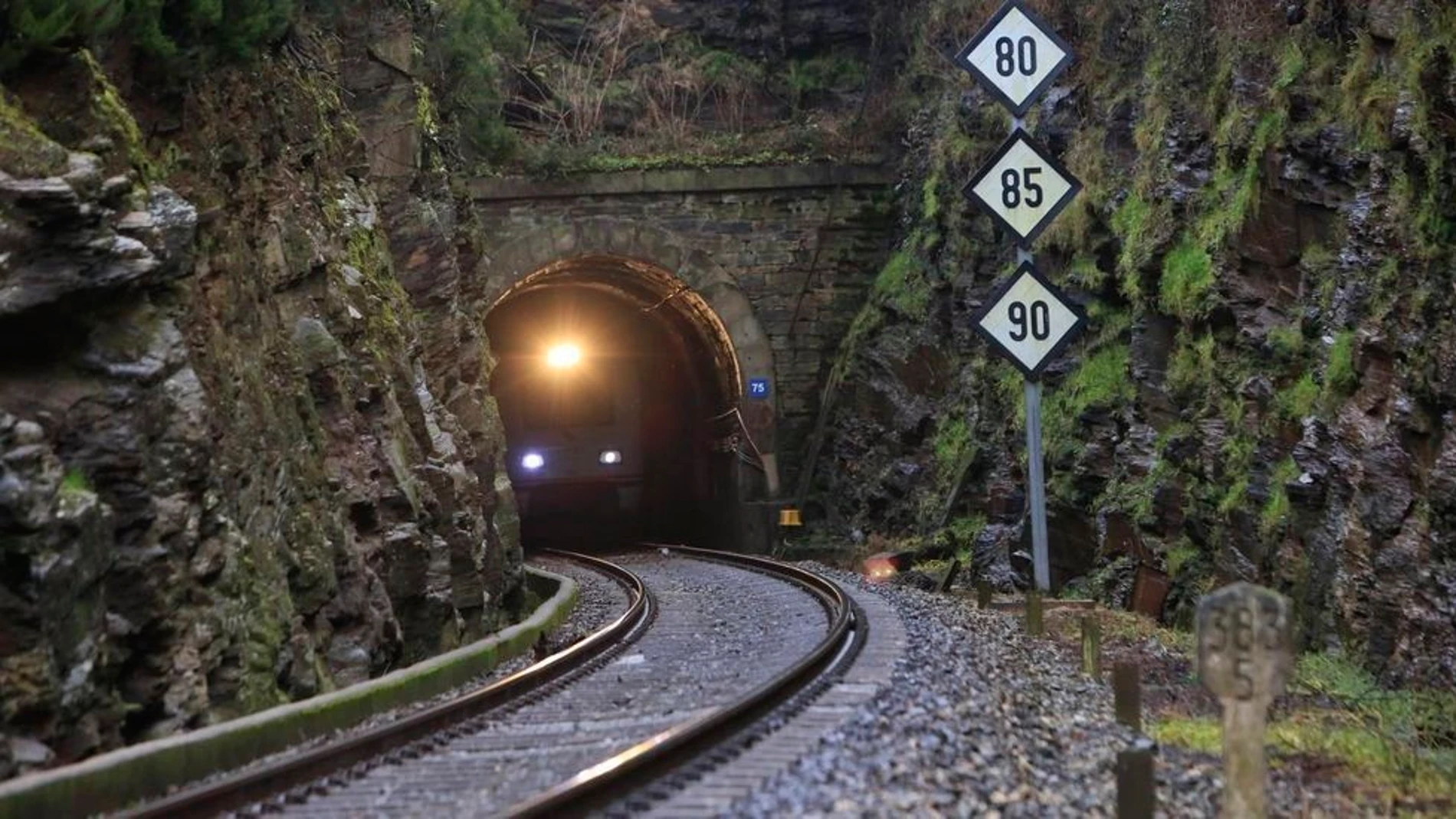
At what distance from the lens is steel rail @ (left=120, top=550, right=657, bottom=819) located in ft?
20.5

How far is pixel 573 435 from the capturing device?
3066 centimetres

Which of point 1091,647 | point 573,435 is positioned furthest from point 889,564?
point 573,435

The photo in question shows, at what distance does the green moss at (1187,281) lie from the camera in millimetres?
13711

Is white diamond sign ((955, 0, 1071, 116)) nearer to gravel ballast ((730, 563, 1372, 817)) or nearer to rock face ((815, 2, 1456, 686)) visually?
rock face ((815, 2, 1456, 686))

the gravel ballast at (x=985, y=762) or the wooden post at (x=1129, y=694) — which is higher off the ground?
the wooden post at (x=1129, y=694)

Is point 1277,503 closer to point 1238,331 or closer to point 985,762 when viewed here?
point 1238,331

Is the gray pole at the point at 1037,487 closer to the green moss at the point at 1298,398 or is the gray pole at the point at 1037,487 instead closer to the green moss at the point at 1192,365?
the green moss at the point at 1298,398

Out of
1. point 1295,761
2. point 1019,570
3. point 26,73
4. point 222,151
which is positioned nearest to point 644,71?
point 1019,570

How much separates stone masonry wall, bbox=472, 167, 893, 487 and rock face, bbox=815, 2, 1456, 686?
11.5 ft

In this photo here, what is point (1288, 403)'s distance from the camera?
38.8ft

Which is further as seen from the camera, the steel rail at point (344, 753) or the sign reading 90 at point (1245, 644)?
the steel rail at point (344, 753)

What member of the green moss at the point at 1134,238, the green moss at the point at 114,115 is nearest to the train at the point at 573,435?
the green moss at the point at 1134,238

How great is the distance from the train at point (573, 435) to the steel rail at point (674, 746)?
19417 mm

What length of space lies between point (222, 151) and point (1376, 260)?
7.52 metres
